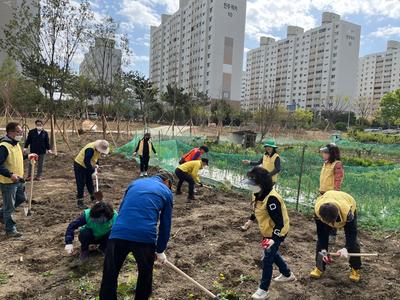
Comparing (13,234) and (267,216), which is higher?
(267,216)

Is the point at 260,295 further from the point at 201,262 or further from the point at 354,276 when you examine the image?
the point at 354,276

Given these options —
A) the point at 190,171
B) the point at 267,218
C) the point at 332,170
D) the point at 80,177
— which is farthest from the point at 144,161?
the point at 267,218

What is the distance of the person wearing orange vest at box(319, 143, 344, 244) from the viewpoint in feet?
16.0

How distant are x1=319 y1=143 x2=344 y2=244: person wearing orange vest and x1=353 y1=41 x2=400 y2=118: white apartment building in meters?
102

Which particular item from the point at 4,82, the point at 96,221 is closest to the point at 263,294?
the point at 96,221

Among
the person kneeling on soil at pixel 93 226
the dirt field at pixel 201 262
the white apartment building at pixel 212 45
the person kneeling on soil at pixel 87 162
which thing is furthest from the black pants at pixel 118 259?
the white apartment building at pixel 212 45

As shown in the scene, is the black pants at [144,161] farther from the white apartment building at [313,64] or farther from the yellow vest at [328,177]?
the white apartment building at [313,64]

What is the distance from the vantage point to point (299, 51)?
9294 centimetres

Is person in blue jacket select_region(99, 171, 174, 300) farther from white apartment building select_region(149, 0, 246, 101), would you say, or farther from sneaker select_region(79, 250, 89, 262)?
white apartment building select_region(149, 0, 246, 101)

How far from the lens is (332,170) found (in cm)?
493

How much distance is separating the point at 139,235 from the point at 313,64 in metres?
93.5

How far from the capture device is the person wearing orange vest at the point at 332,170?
487 cm

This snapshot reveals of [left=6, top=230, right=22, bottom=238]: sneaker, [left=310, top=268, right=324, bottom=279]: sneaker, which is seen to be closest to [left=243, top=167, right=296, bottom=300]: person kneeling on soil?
[left=310, top=268, right=324, bottom=279]: sneaker

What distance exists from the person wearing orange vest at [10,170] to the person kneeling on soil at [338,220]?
3.79 metres
